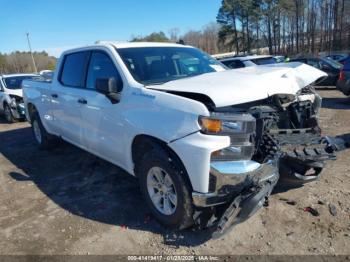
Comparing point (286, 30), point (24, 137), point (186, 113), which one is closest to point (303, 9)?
point (286, 30)

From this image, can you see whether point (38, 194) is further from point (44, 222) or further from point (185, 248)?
point (185, 248)

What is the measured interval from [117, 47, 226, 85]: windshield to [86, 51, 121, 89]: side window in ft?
0.60

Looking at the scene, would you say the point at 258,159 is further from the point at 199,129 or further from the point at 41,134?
the point at 41,134

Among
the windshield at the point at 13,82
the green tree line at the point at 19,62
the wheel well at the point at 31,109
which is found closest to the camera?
the wheel well at the point at 31,109

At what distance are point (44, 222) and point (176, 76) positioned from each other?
7.78 feet

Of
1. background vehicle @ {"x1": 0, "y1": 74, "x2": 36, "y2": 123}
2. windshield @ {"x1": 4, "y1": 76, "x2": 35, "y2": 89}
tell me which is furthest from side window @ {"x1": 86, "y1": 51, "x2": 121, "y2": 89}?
windshield @ {"x1": 4, "y1": 76, "x2": 35, "y2": 89}

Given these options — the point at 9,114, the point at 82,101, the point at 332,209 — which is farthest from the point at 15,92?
the point at 332,209

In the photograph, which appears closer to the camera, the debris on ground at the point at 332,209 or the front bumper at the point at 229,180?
the front bumper at the point at 229,180

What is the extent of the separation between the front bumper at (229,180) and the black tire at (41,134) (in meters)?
4.61

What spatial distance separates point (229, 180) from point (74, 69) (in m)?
3.31

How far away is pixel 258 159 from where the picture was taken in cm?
333

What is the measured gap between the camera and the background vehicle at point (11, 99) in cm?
1140

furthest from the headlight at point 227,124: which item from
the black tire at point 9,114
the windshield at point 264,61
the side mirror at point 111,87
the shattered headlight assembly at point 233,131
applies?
the windshield at point 264,61

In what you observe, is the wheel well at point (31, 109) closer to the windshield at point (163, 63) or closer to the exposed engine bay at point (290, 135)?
the windshield at point (163, 63)
